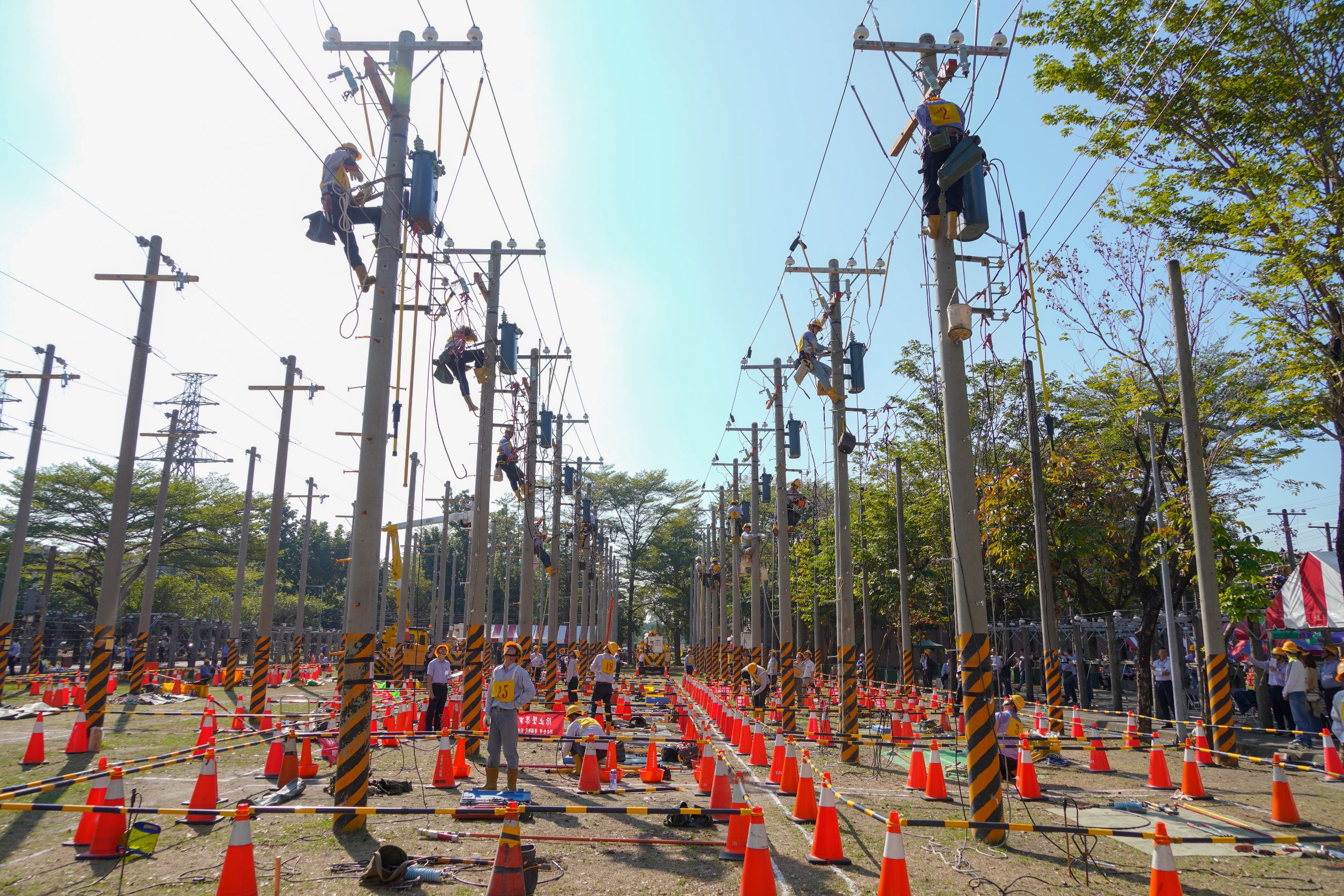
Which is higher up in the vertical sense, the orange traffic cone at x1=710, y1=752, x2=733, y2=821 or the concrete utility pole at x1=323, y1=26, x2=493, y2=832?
the concrete utility pole at x1=323, y1=26, x2=493, y2=832

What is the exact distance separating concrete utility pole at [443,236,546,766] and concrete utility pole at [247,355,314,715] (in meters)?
6.67

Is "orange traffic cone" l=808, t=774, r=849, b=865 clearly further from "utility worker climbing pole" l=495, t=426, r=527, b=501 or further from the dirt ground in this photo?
"utility worker climbing pole" l=495, t=426, r=527, b=501

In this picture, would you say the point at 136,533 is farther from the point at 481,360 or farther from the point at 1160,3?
the point at 1160,3

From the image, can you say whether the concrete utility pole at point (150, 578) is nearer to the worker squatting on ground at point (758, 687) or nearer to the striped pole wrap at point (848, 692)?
the worker squatting on ground at point (758, 687)

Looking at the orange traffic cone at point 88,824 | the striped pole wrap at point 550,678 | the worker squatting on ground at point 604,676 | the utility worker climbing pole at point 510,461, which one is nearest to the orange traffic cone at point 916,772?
the worker squatting on ground at point 604,676

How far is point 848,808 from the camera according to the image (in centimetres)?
1070

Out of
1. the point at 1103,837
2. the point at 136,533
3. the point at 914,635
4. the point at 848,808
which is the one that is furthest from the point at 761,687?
the point at 136,533

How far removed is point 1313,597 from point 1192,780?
45.2ft

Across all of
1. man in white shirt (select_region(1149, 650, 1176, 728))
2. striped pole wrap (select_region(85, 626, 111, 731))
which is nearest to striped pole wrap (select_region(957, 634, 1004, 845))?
striped pole wrap (select_region(85, 626, 111, 731))

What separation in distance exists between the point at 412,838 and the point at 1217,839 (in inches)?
306

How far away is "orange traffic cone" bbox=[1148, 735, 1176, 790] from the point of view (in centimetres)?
1222

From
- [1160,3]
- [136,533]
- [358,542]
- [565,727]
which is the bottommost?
[565,727]

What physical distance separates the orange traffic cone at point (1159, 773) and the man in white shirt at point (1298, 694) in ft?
17.4

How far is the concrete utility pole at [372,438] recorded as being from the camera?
9234 mm
